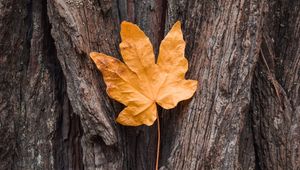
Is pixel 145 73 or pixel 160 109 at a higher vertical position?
pixel 145 73

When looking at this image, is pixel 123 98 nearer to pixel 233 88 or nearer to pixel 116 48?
pixel 116 48

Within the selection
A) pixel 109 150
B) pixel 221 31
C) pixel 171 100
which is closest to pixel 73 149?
pixel 109 150

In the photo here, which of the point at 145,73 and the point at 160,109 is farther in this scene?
the point at 160,109
